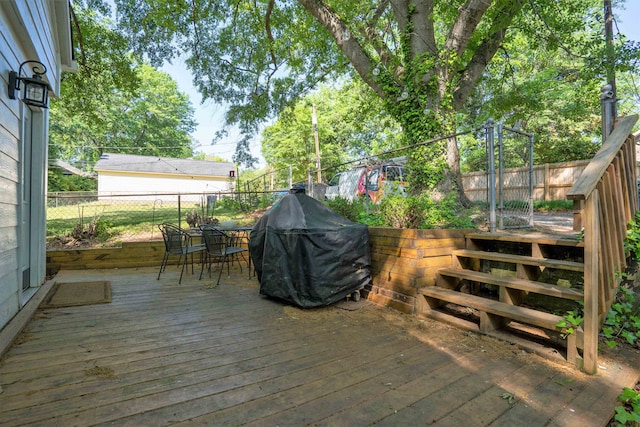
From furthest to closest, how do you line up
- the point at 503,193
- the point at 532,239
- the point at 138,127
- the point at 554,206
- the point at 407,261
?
the point at 138,127
the point at 554,206
the point at 503,193
the point at 407,261
the point at 532,239

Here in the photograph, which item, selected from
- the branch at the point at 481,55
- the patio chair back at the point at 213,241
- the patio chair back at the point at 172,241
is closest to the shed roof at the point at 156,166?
the patio chair back at the point at 172,241

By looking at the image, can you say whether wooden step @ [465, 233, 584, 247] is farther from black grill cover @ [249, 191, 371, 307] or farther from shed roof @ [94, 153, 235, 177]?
shed roof @ [94, 153, 235, 177]

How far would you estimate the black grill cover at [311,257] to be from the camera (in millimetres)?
3229

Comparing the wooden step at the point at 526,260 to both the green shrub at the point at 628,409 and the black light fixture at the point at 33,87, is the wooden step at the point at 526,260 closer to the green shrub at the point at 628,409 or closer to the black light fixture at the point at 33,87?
the green shrub at the point at 628,409

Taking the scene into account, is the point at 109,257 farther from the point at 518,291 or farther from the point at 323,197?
the point at 518,291

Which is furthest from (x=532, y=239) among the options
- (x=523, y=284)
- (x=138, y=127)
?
(x=138, y=127)

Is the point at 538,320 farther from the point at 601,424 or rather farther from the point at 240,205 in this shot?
the point at 240,205

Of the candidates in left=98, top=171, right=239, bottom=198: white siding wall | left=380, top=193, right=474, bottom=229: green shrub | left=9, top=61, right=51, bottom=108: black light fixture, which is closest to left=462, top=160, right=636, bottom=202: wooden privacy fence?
left=380, top=193, right=474, bottom=229: green shrub

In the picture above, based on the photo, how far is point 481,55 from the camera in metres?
5.57

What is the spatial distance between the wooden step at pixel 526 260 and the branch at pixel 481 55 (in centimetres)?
299

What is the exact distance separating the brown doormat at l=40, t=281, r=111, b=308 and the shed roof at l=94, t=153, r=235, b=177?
2026 centimetres

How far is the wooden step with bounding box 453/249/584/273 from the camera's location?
2.37 meters

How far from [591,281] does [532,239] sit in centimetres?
82

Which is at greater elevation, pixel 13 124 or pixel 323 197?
pixel 13 124
